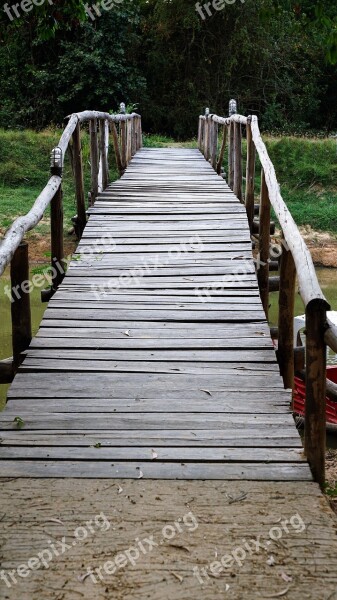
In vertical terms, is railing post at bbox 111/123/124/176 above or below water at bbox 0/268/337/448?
above

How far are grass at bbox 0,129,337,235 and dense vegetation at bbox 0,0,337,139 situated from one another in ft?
9.52

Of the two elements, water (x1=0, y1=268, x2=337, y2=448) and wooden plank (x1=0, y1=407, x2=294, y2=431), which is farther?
water (x1=0, y1=268, x2=337, y2=448)

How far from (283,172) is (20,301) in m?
16.3

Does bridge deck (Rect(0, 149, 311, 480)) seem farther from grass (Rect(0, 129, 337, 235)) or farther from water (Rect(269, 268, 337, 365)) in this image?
grass (Rect(0, 129, 337, 235))

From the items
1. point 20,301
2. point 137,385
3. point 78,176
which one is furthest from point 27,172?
point 137,385

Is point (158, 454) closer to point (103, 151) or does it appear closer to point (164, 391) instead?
point (164, 391)

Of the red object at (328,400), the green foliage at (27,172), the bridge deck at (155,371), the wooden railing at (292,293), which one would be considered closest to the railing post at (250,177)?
the wooden railing at (292,293)

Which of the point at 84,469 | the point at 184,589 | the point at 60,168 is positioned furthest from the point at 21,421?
the point at 60,168

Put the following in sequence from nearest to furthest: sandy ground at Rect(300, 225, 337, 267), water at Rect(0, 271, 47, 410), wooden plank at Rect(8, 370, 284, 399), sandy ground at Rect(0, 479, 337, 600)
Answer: sandy ground at Rect(0, 479, 337, 600) < wooden plank at Rect(8, 370, 284, 399) < water at Rect(0, 271, 47, 410) < sandy ground at Rect(300, 225, 337, 267)

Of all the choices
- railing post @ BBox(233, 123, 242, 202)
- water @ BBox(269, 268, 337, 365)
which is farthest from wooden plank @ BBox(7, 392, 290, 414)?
water @ BBox(269, 268, 337, 365)

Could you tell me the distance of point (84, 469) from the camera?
2.91 meters

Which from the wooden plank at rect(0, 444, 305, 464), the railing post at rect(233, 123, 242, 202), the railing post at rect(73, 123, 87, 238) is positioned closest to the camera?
the wooden plank at rect(0, 444, 305, 464)

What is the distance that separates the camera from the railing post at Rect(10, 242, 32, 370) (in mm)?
4004

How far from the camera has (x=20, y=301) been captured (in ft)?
13.4
